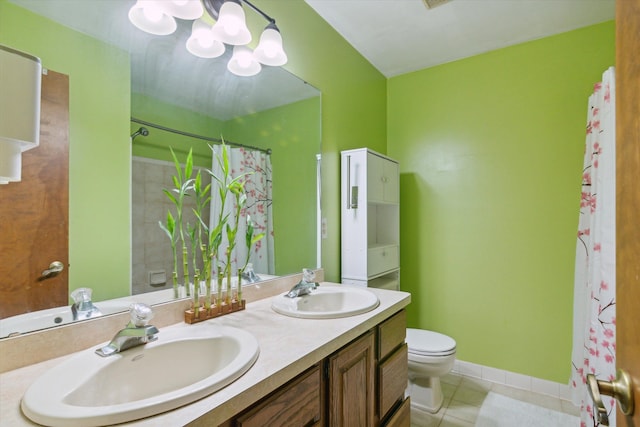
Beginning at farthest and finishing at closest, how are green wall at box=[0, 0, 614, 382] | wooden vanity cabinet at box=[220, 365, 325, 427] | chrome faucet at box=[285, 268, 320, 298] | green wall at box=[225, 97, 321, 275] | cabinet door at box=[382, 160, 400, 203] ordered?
cabinet door at box=[382, 160, 400, 203] < green wall at box=[0, 0, 614, 382] < green wall at box=[225, 97, 321, 275] < chrome faucet at box=[285, 268, 320, 298] < wooden vanity cabinet at box=[220, 365, 325, 427]

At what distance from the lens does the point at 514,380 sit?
6.94 ft

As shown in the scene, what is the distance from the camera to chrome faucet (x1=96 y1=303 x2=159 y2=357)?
2.64 ft

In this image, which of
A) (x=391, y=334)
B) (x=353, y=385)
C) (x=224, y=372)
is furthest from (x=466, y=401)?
(x=224, y=372)

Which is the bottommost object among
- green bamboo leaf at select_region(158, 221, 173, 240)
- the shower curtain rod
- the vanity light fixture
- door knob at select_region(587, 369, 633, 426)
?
door knob at select_region(587, 369, 633, 426)

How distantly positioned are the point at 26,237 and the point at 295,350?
2.58 ft

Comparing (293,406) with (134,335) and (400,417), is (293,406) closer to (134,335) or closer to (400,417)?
(134,335)

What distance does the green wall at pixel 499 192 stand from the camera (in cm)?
198

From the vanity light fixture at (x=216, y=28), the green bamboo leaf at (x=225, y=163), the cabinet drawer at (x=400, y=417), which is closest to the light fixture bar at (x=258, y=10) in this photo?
the vanity light fixture at (x=216, y=28)

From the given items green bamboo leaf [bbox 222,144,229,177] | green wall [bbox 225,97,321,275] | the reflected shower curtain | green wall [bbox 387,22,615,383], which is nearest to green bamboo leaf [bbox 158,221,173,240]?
the reflected shower curtain

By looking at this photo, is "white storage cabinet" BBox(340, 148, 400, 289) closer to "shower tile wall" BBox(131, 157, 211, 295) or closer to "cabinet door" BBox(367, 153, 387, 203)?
"cabinet door" BBox(367, 153, 387, 203)

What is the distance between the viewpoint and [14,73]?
601mm

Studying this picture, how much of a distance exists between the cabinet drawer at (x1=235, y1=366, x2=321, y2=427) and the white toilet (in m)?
1.12

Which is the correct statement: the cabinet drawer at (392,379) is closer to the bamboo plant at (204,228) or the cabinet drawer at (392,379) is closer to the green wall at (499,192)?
the bamboo plant at (204,228)

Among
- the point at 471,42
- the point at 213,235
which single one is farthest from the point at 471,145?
the point at 213,235
